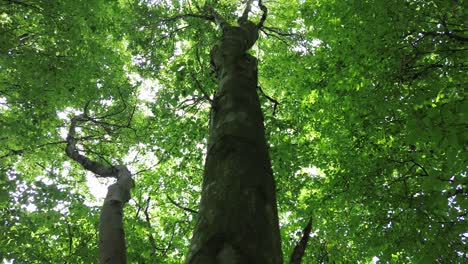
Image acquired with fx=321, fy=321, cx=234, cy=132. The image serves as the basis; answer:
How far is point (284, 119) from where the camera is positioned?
34.4 feet

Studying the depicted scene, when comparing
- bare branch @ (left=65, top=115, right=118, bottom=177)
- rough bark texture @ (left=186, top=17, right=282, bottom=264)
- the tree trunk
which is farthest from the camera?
bare branch @ (left=65, top=115, right=118, bottom=177)

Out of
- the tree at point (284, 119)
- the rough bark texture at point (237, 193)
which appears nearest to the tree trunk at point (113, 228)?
→ the tree at point (284, 119)

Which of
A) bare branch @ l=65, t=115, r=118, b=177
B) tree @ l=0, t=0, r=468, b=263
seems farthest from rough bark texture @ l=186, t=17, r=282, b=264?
A: bare branch @ l=65, t=115, r=118, b=177

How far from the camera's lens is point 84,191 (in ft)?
46.4

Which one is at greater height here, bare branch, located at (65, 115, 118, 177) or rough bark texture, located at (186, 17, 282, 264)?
bare branch, located at (65, 115, 118, 177)

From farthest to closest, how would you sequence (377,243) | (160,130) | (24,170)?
(24,170)
(160,130)
(377,243)

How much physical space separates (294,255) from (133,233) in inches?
346

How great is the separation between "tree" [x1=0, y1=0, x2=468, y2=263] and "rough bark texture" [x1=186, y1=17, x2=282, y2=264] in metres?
1.59

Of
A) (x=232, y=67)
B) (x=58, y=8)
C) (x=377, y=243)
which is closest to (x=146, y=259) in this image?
(x=377, y=243)

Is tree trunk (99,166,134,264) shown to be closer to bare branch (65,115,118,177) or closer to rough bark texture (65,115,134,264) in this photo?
rough bark texture (65,115,134,264)

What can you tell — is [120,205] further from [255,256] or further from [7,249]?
[255,256]

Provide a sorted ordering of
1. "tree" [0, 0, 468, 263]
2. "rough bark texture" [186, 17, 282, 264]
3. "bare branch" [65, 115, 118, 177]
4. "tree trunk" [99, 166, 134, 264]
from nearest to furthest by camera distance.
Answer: "rough bark texture" [186, 17, 282, 264] < "tree trunk" [99, 166, 134, 264] < "tree" [0, 0, 468, 263] < "bare branch" [65, 115, 118, 177]

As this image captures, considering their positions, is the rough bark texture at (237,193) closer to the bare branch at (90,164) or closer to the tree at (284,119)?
the tree at (284,119)

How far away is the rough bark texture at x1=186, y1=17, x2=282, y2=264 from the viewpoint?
1683 mm
